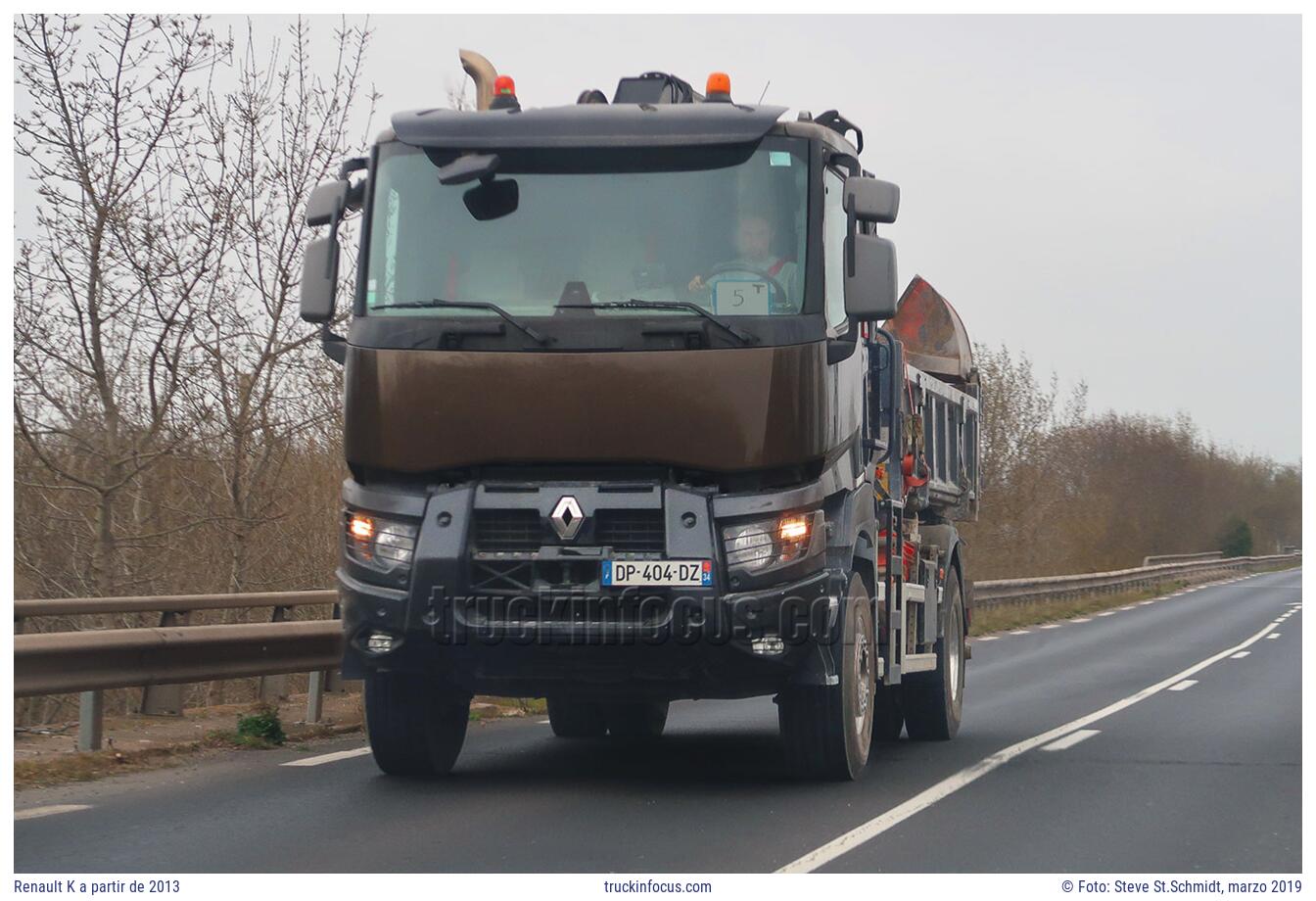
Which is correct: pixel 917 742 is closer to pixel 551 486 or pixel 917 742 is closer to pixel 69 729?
pixel 551 486

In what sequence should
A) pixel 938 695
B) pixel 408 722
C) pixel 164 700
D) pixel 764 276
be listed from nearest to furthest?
pixel 764 276 → pixel 408 722 → pixel 164 700 → pixel 938 695

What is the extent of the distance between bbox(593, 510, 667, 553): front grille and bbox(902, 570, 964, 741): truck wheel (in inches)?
168

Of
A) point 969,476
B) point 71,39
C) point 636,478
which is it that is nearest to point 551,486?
point 636,478

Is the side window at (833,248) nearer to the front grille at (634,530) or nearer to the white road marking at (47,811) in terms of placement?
the front grille at (634,530)

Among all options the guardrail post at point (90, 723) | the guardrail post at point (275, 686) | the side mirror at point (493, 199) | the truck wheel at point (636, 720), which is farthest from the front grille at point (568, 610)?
the guardrail post at point (275, 686)

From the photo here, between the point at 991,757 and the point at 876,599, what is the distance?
1800mm

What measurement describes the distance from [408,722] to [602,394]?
2.18m

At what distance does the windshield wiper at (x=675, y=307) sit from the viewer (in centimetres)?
804

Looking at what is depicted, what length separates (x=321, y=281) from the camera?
342 inches

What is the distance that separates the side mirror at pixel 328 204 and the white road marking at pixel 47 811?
2.91 metres

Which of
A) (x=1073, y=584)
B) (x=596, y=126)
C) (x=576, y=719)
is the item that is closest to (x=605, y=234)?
(x=596, y=126)

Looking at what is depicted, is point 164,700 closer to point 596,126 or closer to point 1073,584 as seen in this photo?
point 596,126

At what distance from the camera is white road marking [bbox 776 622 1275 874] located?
6.81m

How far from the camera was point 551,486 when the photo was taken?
820cm
